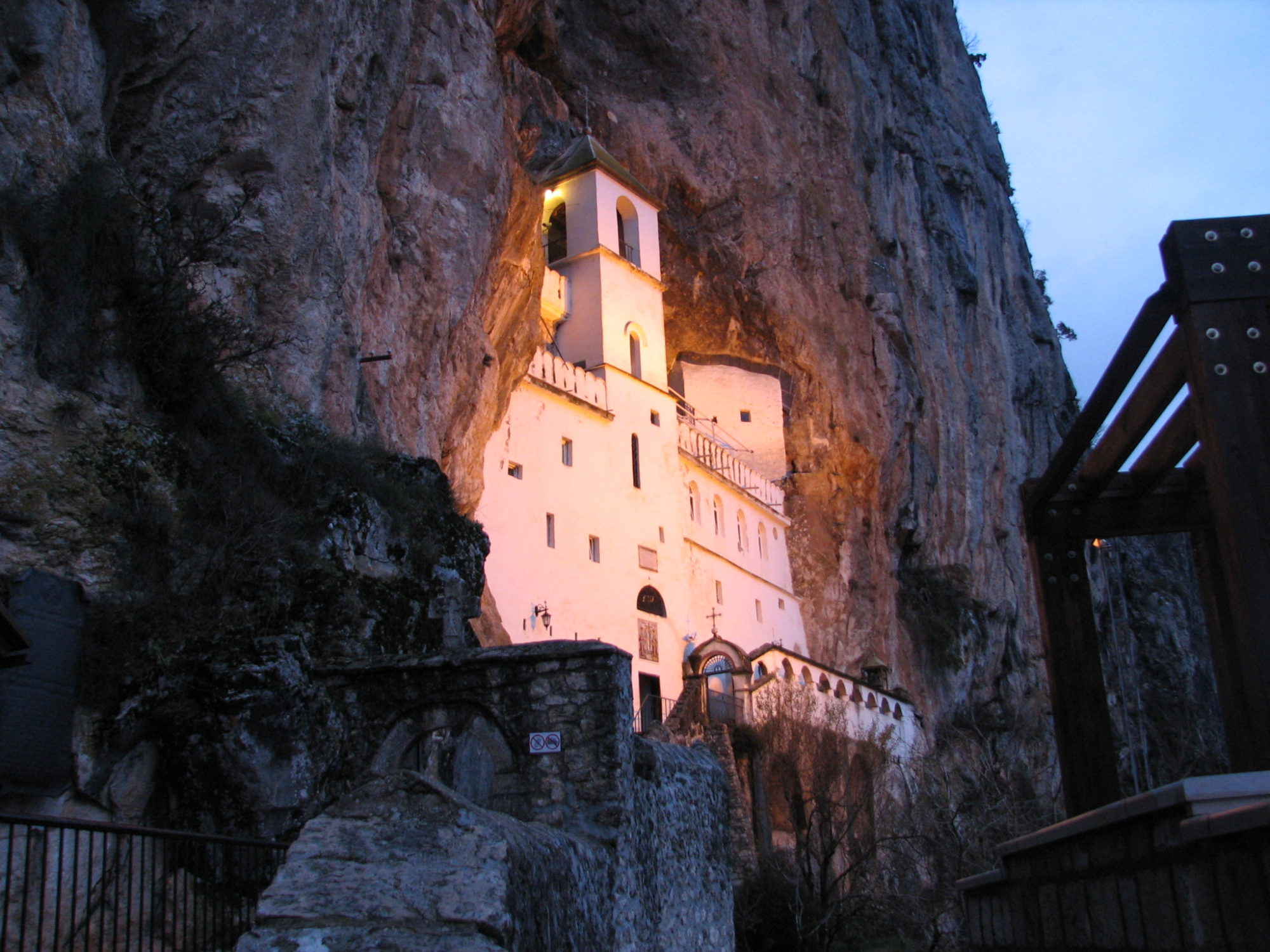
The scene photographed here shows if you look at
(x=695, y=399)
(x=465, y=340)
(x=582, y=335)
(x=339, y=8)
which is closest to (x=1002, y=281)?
(x=695, y=399)

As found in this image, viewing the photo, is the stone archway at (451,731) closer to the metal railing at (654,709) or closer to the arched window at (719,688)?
the arched window at (719,688)

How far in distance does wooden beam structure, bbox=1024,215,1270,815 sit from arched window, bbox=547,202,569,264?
26.9m

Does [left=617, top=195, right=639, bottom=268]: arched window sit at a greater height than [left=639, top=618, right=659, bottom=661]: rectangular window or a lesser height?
greater

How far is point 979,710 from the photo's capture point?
123 ft

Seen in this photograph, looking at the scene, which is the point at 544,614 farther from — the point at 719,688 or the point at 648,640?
the point at 719,688

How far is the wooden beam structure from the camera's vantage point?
15.1 feet

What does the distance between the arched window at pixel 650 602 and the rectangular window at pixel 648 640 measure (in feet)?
1.14

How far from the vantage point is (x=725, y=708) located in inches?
973

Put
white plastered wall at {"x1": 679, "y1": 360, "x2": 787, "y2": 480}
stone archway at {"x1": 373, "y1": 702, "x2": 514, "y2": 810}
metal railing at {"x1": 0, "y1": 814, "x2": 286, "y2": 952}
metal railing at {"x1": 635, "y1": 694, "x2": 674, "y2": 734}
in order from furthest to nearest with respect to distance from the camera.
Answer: white plastered wall at {"x1": 679, "y1": 360, "x2": 787, "y2": 480}, metal railing at {"x1": 635, "y1": 694, "x2": 674, "y2": 734}, stone archway at {"x1": 373, "y1": 702, "x2": 514, "y2": 810}, metal railing at {"x1": 0, "y1": 814, "x2": 286, "y2": 952}

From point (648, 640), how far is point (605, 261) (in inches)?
384

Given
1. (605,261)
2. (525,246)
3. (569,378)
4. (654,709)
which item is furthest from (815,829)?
(605,261)

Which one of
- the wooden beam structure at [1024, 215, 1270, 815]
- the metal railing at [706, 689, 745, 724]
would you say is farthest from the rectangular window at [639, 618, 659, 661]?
the wooden beam structure at [1024, 215, 1270, 815]

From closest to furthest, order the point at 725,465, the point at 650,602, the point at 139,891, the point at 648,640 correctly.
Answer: the point at 139,891 → the point at 648,640 → the point at 650,602 → the point at 725,465

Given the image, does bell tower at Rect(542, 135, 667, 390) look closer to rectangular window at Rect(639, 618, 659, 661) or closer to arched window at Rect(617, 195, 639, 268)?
arched window at Rect(617, 195, 639, 268)
